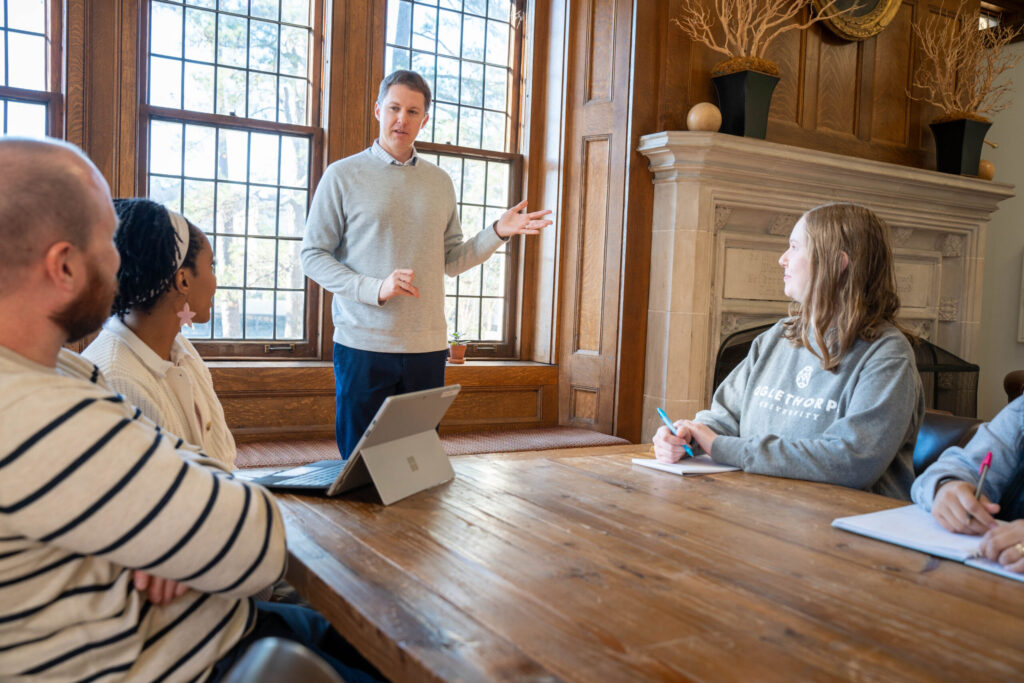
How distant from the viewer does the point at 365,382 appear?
9.01 ft

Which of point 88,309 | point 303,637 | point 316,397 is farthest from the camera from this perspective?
point 316,397

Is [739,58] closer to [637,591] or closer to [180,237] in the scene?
[180,237]

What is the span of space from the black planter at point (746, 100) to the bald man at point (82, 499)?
373cm

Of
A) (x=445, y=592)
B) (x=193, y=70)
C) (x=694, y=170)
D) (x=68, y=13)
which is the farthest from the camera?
(x=694, y=170)

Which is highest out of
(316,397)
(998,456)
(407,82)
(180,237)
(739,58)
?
(739,58)

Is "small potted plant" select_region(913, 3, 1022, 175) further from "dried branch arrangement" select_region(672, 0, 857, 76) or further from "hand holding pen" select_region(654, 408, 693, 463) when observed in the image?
"hand holding pen" select_region(654, 408, 693, 463)

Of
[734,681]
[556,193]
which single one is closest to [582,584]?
[734,681]

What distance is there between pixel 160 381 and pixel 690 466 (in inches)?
42.2

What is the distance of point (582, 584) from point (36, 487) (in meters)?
0.62

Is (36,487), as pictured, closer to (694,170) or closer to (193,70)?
(193,70)

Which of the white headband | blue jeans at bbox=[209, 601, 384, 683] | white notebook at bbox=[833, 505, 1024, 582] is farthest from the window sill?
white notebook at bbox=[833, 505, 1024, 582]

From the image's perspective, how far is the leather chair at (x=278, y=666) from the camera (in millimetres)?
823

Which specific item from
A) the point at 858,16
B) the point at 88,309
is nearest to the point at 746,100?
the point at 858,16

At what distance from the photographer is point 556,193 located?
14.7 feet
